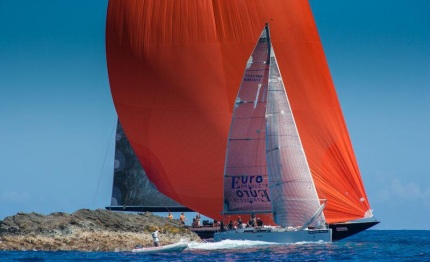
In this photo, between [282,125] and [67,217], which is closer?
[282,125]

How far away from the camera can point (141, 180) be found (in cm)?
6538

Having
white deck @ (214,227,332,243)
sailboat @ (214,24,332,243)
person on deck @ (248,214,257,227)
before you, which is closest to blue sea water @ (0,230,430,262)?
white deck @ (214,227,332,243)

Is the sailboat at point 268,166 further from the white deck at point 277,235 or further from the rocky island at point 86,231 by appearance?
the rocky island at point 86,231

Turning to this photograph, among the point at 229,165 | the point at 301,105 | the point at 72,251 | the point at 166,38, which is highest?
the point at 166,38

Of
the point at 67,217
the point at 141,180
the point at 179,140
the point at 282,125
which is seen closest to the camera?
the point at 282,125

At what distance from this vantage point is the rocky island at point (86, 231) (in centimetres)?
5150

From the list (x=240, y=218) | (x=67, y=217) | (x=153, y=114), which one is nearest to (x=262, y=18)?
(x=153, y=114)

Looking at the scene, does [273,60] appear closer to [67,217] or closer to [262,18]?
[262,18]

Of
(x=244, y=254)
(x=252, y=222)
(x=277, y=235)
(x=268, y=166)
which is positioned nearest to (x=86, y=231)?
(x=252, y=222)

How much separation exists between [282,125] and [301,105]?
20.0 feet

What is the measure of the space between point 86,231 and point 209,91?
10.3 m

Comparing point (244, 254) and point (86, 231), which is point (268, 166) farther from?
point (86, 231)

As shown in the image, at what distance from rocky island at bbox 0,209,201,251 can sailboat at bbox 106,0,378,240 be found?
309cm

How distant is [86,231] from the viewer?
54969 mm
